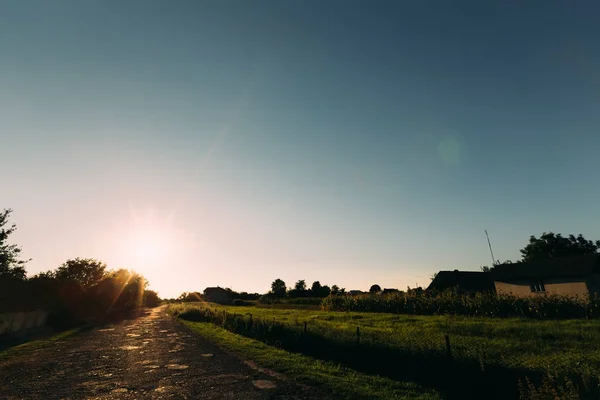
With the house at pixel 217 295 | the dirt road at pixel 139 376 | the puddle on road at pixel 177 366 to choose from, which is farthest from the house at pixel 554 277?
the house at pixel 217 295

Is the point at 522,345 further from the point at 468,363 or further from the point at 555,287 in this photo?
the point at 555,287

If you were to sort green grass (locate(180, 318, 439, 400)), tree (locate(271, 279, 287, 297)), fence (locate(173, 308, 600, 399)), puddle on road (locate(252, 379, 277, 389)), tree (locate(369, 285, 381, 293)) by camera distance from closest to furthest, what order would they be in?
fence (locate(173, 308, 600, 399)) < green grass (locate(180, 318, 439, 400)) < puddle on road (locate(252, 379, 277, 389)) < tree (locate(369, 285, 381, 293)) < tree (locate(271, 279, 287, 297))

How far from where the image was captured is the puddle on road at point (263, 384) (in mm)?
9906

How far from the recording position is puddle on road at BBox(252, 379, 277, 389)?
9906 mm

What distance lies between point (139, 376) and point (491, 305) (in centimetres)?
2603

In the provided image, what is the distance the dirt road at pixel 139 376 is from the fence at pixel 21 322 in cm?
1003

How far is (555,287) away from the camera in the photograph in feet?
127

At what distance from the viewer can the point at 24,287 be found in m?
33.9

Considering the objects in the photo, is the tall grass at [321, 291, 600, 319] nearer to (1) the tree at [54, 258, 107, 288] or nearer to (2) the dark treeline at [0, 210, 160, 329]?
(2) the dark treeline at [0, 210, 160, 329]

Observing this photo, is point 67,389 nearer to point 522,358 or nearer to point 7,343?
point 522,358

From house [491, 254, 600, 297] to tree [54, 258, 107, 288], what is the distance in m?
83.3

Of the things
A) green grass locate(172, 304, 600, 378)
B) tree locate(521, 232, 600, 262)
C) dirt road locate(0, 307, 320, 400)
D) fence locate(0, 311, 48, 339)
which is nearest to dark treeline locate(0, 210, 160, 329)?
fence locate(0, 311, 48, 339)

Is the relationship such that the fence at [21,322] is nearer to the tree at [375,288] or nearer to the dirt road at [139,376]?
the dirt road at [139,376]

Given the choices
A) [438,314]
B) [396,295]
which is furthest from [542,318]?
[396,295]
